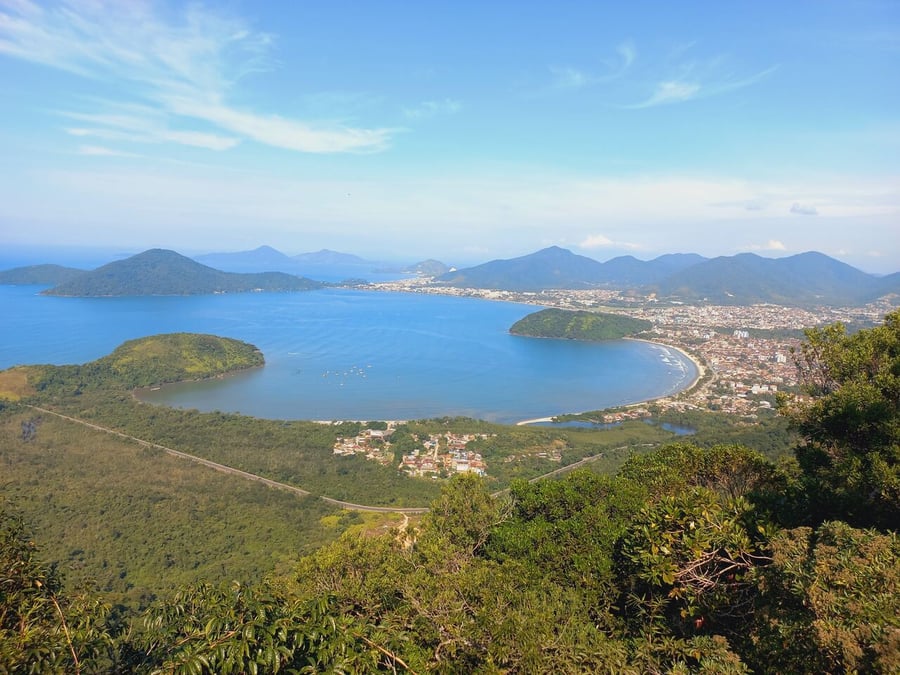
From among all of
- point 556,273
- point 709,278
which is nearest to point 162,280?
point 556,273

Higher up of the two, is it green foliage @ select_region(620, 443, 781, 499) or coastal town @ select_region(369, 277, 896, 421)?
green foliage @ select_region(620, 443, 781, 499)

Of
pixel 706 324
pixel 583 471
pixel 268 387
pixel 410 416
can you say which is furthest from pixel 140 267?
pixel 583 471

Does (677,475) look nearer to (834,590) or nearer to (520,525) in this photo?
(520,525)

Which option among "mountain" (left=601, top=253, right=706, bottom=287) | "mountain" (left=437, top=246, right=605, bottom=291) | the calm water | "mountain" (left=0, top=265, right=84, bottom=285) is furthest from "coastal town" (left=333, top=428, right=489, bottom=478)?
"mountain" (left=601, top=253, right=706, bottom=287)

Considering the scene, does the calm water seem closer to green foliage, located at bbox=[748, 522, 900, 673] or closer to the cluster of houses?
the cluster of houses

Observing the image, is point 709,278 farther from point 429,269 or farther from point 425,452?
point 425,452

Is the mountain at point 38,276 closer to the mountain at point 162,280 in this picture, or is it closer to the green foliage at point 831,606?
the mountain at point 162,280
